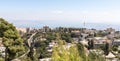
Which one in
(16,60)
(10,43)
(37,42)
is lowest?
(37,42)

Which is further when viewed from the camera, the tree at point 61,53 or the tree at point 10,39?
the tree at point 10,39

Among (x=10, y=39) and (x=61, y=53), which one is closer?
(x=61, y=53)

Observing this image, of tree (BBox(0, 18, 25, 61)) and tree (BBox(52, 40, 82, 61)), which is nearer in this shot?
tree (BBox(52, 40, 82, 61))

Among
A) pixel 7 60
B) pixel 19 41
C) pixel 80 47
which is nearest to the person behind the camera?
pixel 80 47

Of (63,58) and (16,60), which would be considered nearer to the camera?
(63,58)

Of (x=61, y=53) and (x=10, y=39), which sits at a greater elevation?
(x=61, y=53)

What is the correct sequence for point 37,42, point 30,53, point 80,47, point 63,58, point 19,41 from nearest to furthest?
point 63,58 < point 80,47 < point 19,41 < point 30,53 < point 37,42

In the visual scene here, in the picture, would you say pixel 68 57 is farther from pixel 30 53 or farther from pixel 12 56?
pixel 30 53

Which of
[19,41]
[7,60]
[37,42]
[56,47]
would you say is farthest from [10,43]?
[37,42]
